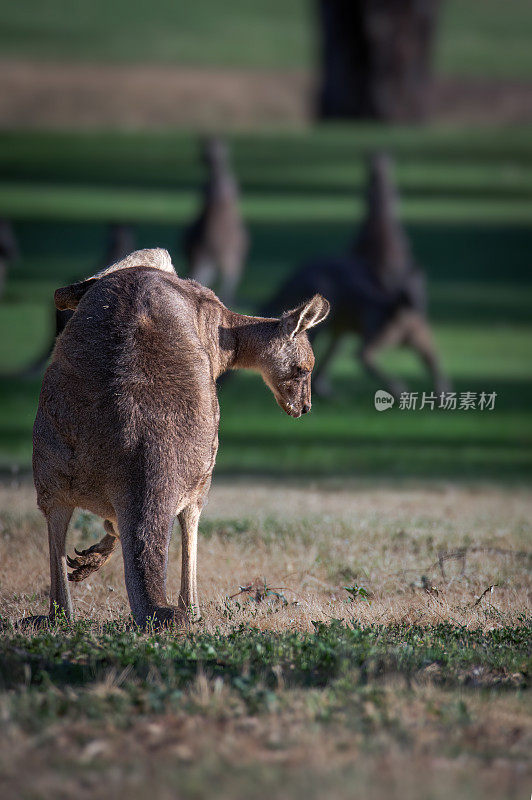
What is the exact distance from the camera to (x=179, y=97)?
105 ft

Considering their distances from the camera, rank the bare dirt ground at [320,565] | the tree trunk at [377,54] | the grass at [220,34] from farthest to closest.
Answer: the grass at [220,34] < the tree trunk at [377,54] < the bare dirt ground at [320,565]

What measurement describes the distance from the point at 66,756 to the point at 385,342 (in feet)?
31.8

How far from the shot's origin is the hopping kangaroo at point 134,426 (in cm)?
457

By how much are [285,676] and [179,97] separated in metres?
29.5

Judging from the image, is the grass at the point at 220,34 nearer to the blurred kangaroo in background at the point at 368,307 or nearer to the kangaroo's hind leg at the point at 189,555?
the blurred kangaroo in background at the point at 368,307

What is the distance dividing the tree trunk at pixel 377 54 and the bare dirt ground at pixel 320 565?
603 inches

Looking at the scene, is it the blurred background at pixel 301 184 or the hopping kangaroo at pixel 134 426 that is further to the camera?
the blurred background at pixel 301 184

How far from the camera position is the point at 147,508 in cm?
457

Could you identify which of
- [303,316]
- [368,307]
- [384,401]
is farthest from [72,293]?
[384,401]

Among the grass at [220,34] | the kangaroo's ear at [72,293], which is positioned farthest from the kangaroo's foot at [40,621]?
the grass at [220,34]

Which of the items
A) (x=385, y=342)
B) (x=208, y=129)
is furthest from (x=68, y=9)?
(x=385, y=342)

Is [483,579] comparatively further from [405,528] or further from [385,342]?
[385,342]

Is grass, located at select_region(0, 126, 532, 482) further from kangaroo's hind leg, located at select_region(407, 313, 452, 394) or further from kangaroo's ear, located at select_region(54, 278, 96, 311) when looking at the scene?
kangaroo's ear, located at select_region(54, 278, 96, 311)

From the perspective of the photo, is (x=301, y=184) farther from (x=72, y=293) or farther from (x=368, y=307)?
(x=72, y=293)
